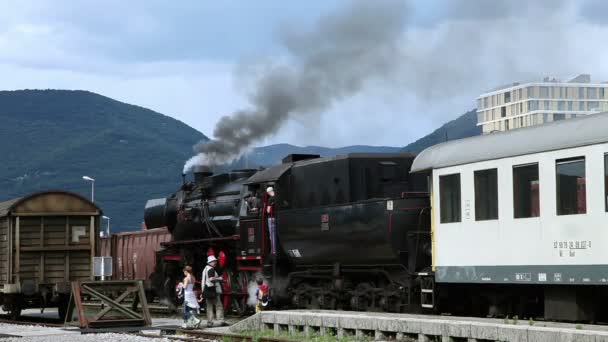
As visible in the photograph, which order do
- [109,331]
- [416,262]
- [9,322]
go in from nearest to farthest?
1. [416,262]
2. [109,331]
3. [9,322]

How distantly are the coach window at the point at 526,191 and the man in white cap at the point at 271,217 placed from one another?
8219mm

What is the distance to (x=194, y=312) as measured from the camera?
22.1m

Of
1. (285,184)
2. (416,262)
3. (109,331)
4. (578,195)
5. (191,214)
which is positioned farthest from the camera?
(191,214)

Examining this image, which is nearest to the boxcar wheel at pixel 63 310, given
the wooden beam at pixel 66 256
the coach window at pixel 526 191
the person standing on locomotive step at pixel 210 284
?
the wooden beam at pixel 66 256

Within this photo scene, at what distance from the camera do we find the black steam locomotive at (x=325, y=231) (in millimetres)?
20031

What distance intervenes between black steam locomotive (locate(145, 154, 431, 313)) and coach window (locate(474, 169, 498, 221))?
2.18 m

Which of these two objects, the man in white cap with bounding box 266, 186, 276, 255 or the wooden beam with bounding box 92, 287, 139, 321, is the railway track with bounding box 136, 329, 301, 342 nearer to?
the wooden beam with bounding box 92, 287, 139, 321

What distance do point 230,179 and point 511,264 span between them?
12142 mm

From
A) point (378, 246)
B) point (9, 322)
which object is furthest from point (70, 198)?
point (378, 246)

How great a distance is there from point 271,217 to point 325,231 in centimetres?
234

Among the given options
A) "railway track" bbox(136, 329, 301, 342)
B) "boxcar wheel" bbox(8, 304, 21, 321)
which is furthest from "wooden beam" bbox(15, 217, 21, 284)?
"railway track" bbox(136, 329, 301, 342)

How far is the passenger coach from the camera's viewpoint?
1534 centimetres

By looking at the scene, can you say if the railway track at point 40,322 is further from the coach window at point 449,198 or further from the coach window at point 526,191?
the coach window at point 526,191

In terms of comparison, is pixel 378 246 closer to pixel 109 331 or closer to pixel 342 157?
pixel 342 157
